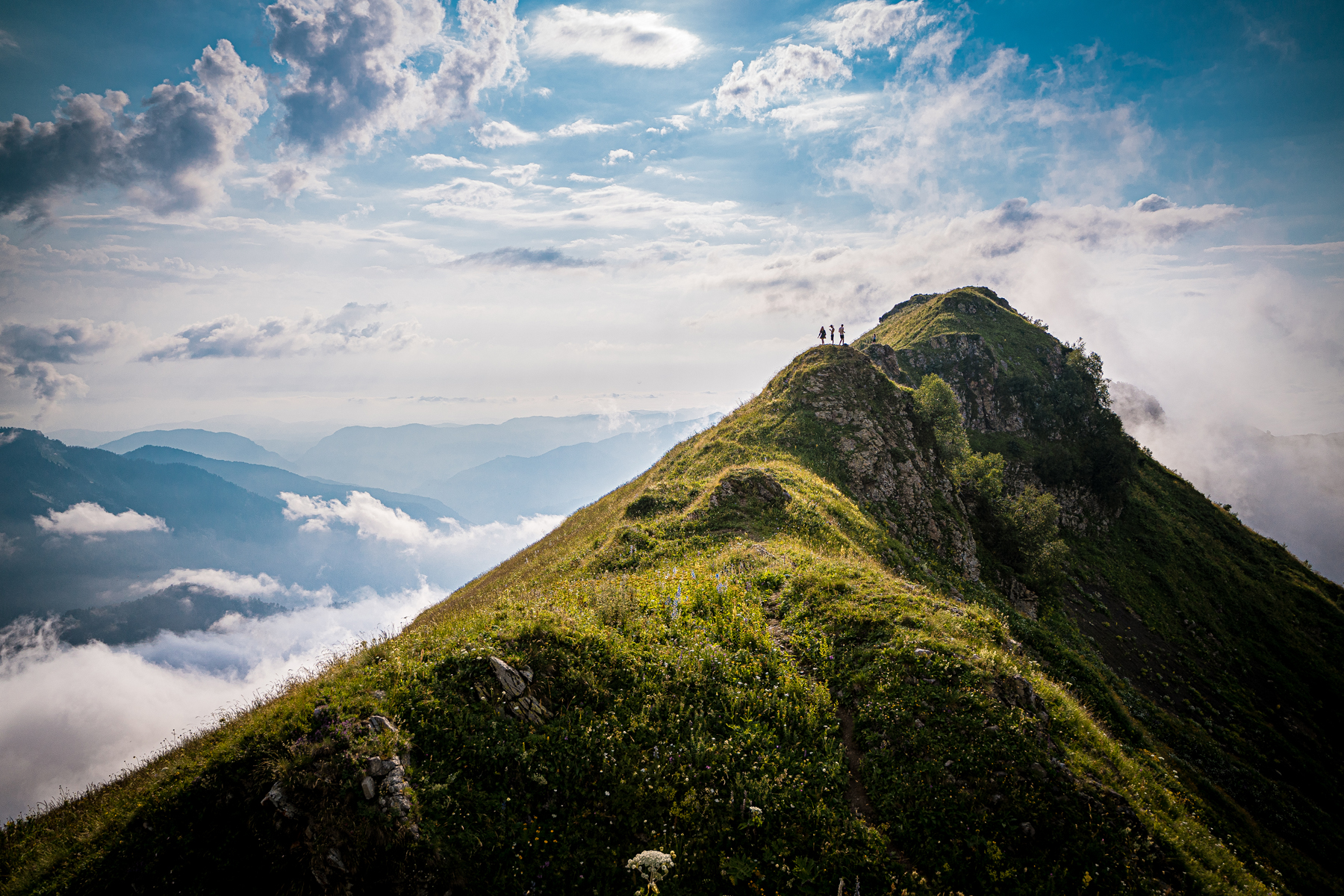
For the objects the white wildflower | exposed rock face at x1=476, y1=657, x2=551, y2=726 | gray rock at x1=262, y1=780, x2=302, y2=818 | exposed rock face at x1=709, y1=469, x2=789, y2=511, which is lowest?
the white wildflower

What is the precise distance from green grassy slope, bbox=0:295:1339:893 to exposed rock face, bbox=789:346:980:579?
18.1m

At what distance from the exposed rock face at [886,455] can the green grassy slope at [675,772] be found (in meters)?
18.1

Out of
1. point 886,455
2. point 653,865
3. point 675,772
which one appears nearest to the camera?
point 653,865

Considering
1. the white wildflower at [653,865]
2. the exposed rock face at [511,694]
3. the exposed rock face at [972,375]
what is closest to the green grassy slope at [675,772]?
the exposed rock face at [511,694]

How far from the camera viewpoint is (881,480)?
121 feet

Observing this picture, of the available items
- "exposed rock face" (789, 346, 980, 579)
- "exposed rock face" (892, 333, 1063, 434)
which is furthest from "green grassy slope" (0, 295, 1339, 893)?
"exposed rock face" (892, 333, 1063, 434)

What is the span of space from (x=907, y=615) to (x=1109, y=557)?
6436cm

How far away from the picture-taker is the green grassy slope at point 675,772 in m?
9.62

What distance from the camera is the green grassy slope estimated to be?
9617 mm

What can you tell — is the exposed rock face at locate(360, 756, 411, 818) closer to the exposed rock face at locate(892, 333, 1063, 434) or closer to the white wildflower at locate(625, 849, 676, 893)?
the white wildflower at locate(625, 849, 676, 893)

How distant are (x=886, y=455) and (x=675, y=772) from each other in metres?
32.3

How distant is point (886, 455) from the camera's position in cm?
3869

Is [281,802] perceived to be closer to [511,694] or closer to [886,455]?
[511,694]

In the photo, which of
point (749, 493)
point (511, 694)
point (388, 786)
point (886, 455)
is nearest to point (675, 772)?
point (511, 694)
